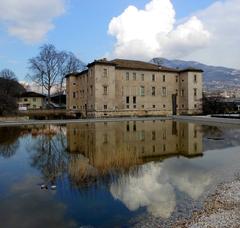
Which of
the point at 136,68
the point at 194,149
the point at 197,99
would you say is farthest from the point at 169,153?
the point at 197,99

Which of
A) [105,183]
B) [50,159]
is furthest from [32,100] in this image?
[105,183]

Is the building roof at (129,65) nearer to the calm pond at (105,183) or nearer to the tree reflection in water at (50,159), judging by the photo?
the tree reflection in water at (50,159)

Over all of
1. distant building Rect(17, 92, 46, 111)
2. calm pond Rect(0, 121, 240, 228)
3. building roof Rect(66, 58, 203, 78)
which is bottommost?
calm pond Rect(0, 121, 240, 228)

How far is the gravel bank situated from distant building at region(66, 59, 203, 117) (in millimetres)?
47846

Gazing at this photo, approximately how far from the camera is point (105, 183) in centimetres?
1042

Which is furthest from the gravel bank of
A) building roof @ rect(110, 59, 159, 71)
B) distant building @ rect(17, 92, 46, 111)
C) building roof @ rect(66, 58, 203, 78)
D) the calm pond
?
distant building @ rect(17, 92, 46, 111)

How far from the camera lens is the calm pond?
7.68 metres

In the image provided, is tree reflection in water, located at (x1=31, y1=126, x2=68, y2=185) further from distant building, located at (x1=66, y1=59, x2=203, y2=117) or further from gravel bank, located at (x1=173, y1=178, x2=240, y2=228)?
distant building, located at (x1=66, y1=59, x2=203, y2=117)

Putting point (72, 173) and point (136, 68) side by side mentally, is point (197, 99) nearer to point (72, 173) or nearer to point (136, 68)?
point (136, 68)

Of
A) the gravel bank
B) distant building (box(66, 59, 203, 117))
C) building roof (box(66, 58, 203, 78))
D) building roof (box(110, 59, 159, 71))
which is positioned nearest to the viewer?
the gravel bank

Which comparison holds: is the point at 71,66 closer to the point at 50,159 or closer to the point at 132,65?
the point at 132,65

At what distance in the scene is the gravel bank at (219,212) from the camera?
6.49m

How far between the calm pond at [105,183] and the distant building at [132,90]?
129 ft

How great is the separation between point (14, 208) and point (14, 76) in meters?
88.9
